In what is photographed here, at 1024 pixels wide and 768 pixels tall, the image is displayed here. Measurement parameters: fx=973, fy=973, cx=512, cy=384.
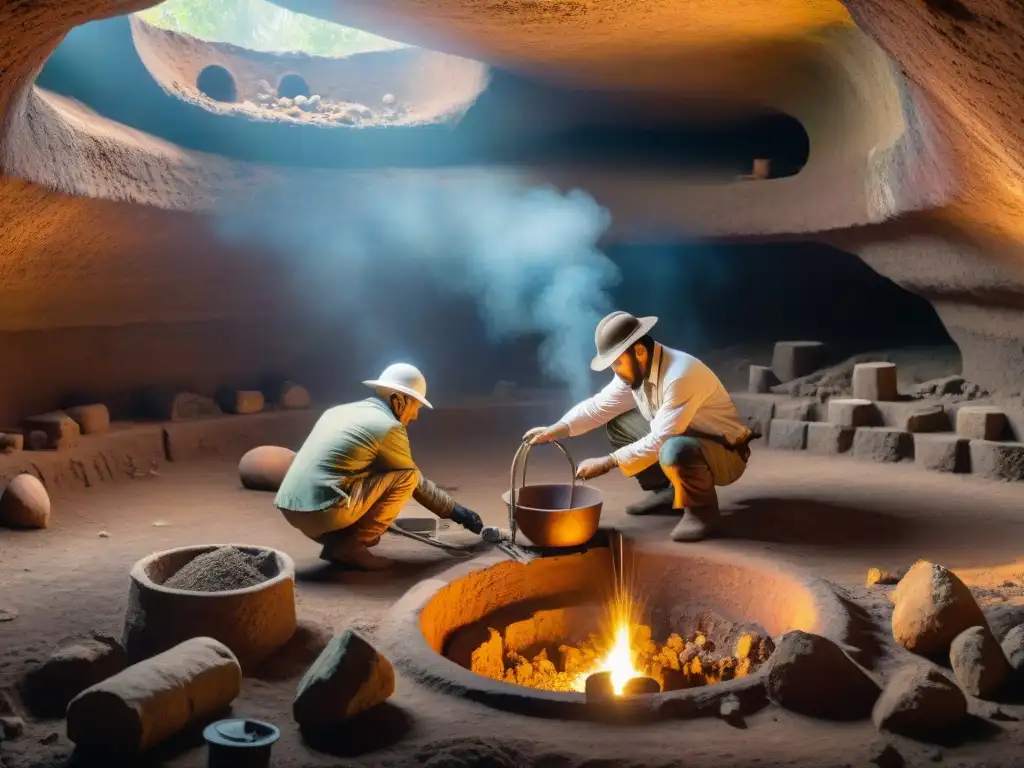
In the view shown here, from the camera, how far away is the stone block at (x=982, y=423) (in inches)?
314

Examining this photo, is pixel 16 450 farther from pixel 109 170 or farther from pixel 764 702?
pixel 764 702

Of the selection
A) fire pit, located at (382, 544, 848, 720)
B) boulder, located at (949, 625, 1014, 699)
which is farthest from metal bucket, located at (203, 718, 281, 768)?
boulder, located at (949, 625, 1014, 699)

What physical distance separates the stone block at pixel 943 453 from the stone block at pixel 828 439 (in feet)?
2.17

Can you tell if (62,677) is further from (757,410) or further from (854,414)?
(757,410)

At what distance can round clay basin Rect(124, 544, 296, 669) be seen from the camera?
155 inches

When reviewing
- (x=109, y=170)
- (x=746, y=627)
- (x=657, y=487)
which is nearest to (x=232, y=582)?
(x=746, y=627)

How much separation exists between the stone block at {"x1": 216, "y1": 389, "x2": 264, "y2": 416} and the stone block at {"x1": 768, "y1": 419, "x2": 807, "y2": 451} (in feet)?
16.0

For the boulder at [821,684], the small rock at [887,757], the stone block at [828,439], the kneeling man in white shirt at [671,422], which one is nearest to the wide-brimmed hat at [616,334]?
the kneeling man in white shirt at [671,422]

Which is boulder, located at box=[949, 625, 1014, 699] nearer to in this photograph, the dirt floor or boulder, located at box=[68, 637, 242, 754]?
the dirt floor

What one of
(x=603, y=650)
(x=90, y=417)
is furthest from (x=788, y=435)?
(x=90, y=417)

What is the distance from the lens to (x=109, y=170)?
668cm

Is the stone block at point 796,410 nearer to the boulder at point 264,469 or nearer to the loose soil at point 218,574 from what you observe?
the boulder at point 264,469

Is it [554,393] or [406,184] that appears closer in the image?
[406,184]

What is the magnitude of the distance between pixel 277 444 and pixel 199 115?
298 cm
